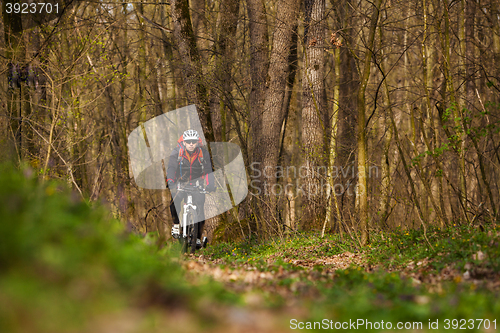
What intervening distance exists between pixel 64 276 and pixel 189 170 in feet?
21.3

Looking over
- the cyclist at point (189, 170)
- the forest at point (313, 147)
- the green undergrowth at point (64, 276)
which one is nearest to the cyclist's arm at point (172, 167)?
the cyclist at point (189, 170)

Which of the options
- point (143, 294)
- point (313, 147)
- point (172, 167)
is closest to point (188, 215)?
point (172, 167)

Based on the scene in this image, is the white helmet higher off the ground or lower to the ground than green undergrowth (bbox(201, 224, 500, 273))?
higher

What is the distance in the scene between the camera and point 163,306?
2471 mm

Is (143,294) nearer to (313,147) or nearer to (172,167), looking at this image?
(172,167)

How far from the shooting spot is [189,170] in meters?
8.79

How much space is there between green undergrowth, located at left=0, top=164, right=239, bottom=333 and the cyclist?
18.1 feet

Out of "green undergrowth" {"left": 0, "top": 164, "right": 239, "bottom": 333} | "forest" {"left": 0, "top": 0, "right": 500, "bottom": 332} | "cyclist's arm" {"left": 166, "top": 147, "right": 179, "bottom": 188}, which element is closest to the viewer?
"green undergrowth" {"left": 0, "top": 164, "right": 239, "bottom": 333}

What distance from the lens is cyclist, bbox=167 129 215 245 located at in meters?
8.66

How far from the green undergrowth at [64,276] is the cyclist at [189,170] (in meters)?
5.52

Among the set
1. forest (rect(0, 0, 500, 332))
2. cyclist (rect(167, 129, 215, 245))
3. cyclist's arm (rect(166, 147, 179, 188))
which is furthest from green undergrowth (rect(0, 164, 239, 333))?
cyclist (rect(167, 129, 215, 245))

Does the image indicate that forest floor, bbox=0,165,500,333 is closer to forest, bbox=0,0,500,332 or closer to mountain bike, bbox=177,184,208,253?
forest, bbox=0,0,500,332

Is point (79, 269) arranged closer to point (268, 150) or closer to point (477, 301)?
point (477, 301)

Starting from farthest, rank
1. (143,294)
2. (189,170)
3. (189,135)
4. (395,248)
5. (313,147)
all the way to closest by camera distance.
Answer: (313,147)
(189,170)
(189,135)
(395,248)
(143,294)
